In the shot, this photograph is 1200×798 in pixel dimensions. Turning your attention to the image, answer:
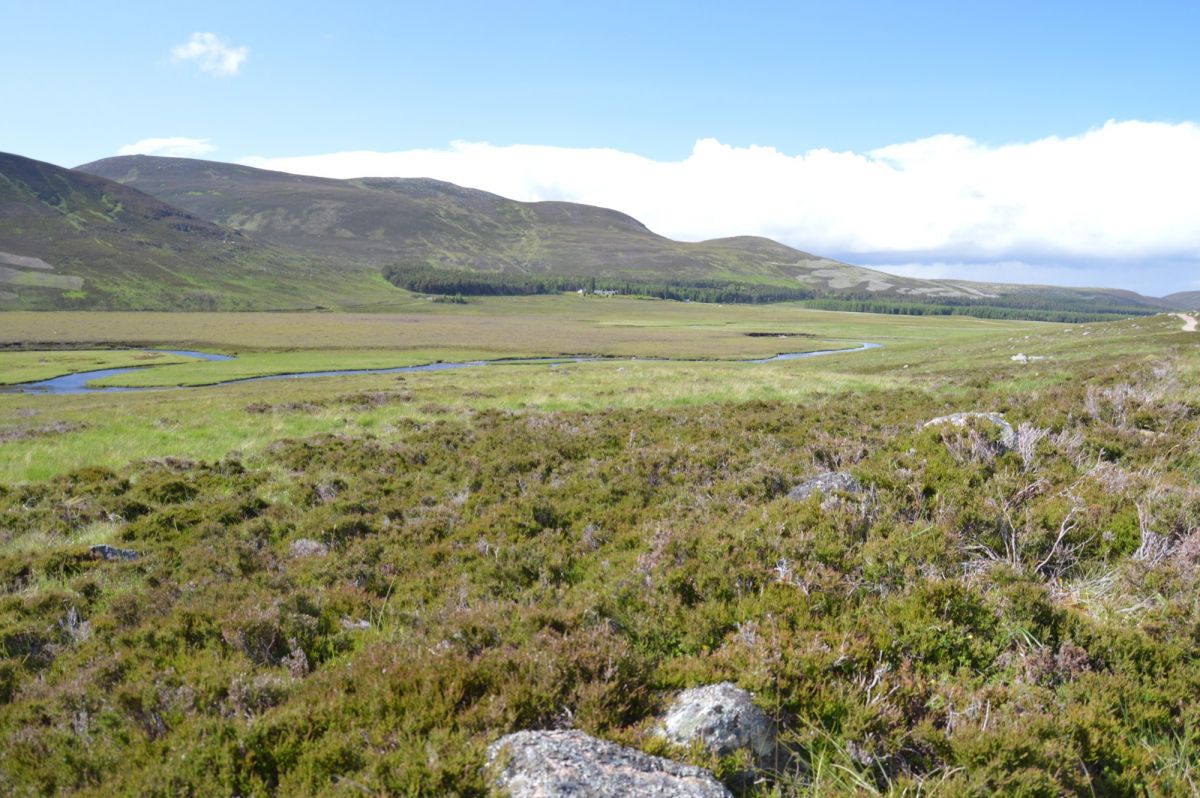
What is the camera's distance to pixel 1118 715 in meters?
4.83

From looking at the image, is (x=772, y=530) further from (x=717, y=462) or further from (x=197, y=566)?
(x=197, y=566)

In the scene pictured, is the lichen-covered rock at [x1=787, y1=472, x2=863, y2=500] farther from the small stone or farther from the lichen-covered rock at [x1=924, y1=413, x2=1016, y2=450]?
the small stone

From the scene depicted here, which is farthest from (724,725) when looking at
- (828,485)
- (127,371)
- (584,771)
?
(127,371)

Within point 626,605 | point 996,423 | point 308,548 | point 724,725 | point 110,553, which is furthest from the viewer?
point 996,423

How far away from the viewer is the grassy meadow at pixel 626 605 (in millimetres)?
4434

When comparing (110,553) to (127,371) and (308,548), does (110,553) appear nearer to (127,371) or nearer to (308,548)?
(308,548)

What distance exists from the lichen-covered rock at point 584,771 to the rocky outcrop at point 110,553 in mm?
8418

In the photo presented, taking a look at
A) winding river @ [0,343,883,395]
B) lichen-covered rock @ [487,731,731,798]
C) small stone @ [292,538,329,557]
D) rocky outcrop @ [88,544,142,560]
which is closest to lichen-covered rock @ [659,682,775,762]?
lichen-covered rock @ [487,731,731,798]

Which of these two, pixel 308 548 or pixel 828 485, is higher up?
pixel 828 485

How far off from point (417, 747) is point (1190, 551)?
8.10 m

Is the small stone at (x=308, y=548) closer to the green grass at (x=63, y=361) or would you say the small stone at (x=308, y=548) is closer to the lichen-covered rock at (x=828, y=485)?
the lichen-covered rock at (x=828, y=485)

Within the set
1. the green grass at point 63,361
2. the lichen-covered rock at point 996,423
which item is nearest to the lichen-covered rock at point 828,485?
the lichen-covered rock at point 996,423

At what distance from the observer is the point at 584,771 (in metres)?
3.92

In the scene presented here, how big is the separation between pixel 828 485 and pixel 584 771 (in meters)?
6.35
